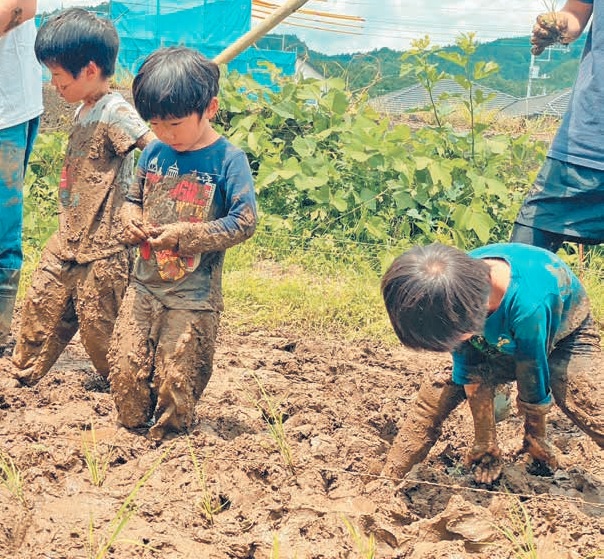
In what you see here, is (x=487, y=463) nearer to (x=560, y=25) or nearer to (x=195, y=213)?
(x=195, y=213)

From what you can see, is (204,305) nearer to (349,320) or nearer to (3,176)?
(3,176)

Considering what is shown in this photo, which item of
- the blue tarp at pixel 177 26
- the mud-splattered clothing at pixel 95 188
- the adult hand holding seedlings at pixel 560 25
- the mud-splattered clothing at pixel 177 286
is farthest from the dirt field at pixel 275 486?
the blue tarp at pixel 177 26

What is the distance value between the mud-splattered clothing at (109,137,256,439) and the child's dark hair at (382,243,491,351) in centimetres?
77

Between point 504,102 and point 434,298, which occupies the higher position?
point 434,298

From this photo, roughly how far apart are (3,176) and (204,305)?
4.24 feet

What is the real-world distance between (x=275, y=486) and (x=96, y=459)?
0.62 metres

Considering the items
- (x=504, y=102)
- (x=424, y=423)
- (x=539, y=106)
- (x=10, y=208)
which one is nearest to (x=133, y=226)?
(x=10, y=208)

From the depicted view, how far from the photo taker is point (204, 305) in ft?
10.3

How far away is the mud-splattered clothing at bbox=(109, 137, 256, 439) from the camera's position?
3.04 metres

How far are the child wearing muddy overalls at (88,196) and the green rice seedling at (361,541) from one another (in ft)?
5.02

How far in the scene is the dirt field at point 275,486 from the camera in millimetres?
2467

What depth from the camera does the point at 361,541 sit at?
248cm

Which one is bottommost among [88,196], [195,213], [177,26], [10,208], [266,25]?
[177,26]

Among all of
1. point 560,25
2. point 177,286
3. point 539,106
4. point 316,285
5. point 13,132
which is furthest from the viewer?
point 539,106
